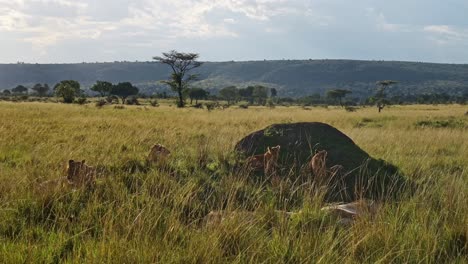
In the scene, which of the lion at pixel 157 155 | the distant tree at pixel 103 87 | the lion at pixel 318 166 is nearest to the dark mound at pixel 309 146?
the lion at pixel 318 166

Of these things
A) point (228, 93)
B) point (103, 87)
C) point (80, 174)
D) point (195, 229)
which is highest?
point (103, 87)

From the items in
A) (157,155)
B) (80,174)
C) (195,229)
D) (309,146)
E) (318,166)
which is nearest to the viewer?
(195,229)

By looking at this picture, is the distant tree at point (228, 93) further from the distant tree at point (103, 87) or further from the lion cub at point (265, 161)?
the lion cub at point (265, 161)

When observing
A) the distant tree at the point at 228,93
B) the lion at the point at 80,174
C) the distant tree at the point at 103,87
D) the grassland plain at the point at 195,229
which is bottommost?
the distant tree at the point at 228,93

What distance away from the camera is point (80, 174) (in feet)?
16.9

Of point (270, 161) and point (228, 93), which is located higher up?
point (270, 161)

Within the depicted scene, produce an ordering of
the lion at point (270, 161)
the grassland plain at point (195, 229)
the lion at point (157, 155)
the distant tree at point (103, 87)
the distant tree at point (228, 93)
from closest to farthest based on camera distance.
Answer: the grassland plain at point (195, 229), the lion at point (270, 161), the lion at point (157, 155), the distant tree at point (103, 87), the distant tree at point (228, 93)

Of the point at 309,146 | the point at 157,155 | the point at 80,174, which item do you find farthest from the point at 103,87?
the point at 80,174

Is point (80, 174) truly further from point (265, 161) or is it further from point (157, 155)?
point (265, 161)

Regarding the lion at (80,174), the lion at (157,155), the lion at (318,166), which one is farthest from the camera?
the lion at (157,155)

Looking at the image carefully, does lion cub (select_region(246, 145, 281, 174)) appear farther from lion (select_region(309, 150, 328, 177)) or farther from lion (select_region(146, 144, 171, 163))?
lion (select_region(146, 144, 171, 163))

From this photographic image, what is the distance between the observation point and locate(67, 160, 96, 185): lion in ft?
16.7

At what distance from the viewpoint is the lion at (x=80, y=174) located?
5.09 meters

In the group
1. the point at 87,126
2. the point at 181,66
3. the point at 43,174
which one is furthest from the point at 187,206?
the point at 181,66
